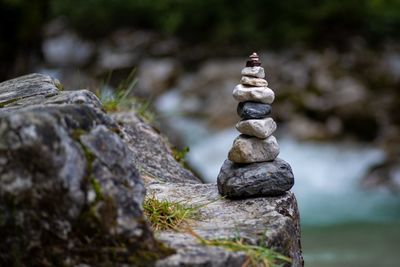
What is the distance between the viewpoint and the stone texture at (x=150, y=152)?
194 inches

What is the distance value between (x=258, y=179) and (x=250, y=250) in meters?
0.77

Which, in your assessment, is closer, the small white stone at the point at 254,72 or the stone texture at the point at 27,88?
the stone texture at the point at 27,88

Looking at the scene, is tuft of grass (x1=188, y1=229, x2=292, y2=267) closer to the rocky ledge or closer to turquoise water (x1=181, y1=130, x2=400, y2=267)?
the rocky ledge

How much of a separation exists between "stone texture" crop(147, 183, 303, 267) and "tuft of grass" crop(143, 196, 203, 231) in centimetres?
7

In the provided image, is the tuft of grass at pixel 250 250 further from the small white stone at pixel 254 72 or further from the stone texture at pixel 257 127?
the small white stone at pixel 254 72

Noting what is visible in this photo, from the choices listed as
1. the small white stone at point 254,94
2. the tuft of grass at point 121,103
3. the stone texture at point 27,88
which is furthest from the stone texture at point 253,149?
the tuft of grass at point 121,103

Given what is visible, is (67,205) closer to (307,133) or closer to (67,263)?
(67,263)

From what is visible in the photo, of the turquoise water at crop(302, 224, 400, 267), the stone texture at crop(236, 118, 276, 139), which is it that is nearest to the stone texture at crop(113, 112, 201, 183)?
the stone texture at crop(236, 118, 276, 139)

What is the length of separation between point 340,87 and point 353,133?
57.2 inches

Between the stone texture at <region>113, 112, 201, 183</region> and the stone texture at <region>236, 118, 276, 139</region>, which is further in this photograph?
the stone texture at <region>113, 112, 201, 183</region>

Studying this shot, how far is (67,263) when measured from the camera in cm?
285

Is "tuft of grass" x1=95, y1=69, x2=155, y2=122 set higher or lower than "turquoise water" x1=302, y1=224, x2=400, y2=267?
higher

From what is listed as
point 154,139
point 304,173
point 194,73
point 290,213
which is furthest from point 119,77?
point 290,213

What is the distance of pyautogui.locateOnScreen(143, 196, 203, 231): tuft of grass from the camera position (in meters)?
3.49
